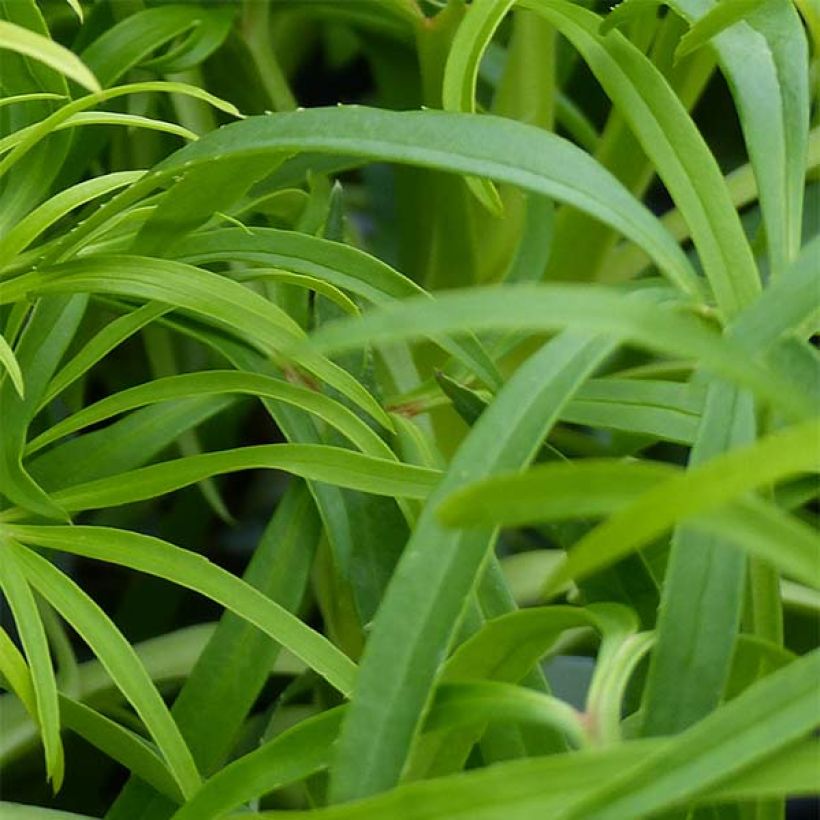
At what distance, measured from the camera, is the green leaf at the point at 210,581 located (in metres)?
0.39

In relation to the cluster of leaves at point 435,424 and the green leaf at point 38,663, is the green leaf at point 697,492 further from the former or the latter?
the green leaf at point 38,663

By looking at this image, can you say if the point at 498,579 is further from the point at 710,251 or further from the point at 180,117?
the point at 180,117

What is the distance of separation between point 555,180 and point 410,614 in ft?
0.42

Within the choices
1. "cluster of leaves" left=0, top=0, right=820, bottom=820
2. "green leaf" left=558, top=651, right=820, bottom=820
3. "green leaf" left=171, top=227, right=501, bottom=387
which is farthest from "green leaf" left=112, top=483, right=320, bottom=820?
"green leaf" left=558, top=651, right=820, bottom=820

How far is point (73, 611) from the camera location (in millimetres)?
394

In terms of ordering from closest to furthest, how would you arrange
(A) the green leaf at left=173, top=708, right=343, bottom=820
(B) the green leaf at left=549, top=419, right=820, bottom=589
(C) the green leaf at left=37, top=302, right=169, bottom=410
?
(B) the green leaf at left=549, top=419, right=820, bottom=589 → (A) the green leaf at left=173, top=708, right=343, bottom=820 → (C) the green leaf at left=37, top=302, right=169, bottom=410

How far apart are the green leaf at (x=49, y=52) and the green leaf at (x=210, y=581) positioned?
0.15m

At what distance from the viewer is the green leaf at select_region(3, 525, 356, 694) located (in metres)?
0.39

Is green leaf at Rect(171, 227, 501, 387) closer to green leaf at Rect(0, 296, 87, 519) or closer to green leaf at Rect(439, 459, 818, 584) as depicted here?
green leaf at Rect(0, 296, 87, 519)

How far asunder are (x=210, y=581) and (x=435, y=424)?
0.26 metres

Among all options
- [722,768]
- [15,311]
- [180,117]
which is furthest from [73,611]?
[180,117]

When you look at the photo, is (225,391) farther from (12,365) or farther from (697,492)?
(697,492)

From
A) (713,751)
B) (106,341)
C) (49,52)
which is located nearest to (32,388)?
(106,341)

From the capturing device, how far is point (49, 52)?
0.30m
